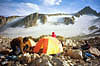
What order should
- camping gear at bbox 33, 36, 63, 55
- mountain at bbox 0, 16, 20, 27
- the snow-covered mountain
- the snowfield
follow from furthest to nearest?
1. mountain at bbox 0, 16, 20, 27
2. the snow-covered mountain
3. the snowfield
4. camping gear at bbox 33, 36, 63, 55

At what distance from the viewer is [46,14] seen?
4175cm

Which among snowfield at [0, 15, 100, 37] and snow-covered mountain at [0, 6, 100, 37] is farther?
snow-covered mountain at [0, 6, 100, 37]

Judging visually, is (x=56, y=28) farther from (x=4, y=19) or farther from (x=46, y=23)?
(x=4, y=19)

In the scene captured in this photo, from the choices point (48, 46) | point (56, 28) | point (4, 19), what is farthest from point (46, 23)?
point (48, 46)

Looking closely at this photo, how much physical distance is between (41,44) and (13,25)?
3625 centimetres

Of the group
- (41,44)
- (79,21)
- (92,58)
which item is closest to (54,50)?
(41,44)

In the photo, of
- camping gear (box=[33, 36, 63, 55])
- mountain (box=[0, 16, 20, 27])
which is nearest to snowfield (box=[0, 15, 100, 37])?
mountain (box=[0, 16, 20, 27])

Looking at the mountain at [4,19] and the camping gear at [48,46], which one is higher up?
the mountain at [4,19]

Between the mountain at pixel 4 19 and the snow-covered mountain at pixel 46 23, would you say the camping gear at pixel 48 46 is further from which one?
the mountain at pixel 4 19

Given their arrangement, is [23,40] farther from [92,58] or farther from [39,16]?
[39,16]

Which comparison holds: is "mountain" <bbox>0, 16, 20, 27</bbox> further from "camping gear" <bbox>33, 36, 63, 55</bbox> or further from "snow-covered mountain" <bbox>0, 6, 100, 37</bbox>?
"camping gear" <bbox>33, 36, 63, 55</bbox>

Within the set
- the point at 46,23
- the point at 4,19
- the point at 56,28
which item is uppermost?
the point at 4,19

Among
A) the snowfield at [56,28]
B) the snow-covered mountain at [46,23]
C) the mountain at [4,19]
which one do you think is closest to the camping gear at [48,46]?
the snowfield at [56,28]

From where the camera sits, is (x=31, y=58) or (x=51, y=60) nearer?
(x=51, y=60)
